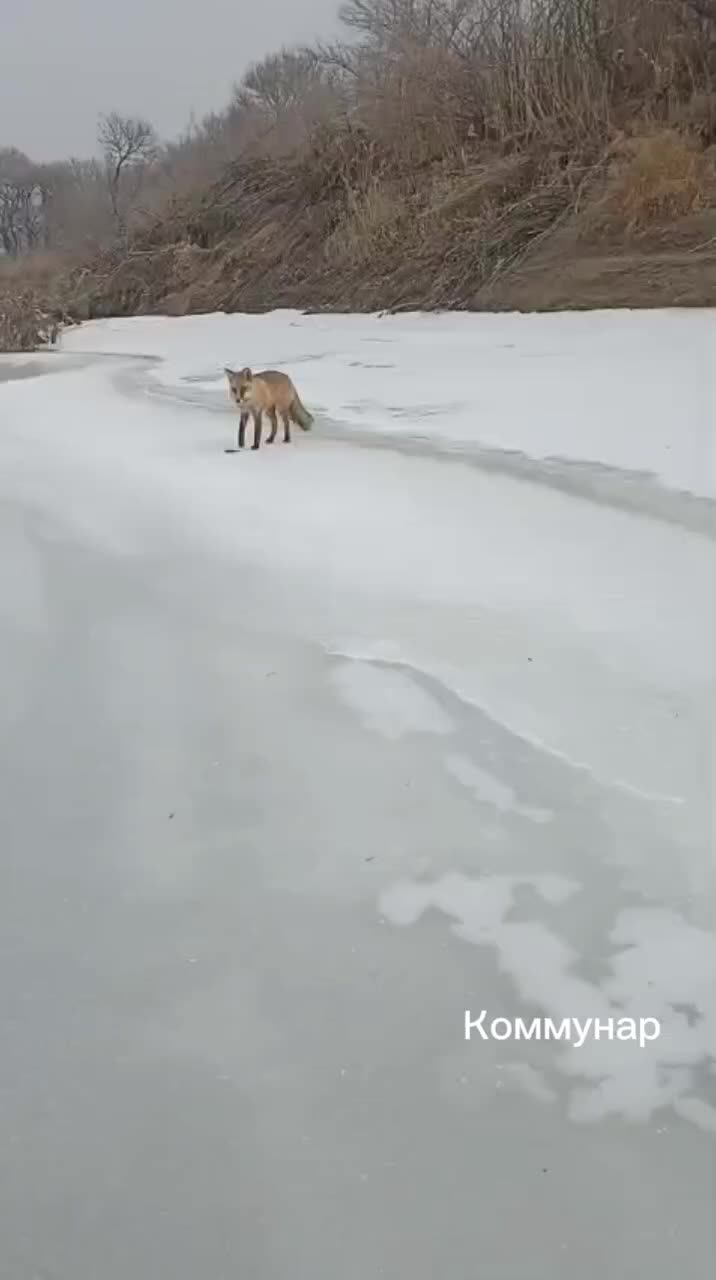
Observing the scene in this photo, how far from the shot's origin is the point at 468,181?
46.0 ft

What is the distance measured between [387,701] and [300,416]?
408cm

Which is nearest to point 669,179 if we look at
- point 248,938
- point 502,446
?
point 502,446

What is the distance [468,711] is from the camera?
2.72 m

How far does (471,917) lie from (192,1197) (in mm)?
701

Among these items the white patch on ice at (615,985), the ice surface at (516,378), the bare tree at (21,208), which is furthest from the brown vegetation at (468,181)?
the bare tree at (21,208)

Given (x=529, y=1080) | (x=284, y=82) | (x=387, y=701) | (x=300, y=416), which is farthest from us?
(x=284, y=82)

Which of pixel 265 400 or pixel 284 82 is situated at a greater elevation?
pixel 284 82

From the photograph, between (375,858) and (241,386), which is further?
(241,386)

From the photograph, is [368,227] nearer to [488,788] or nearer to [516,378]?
[516,378]

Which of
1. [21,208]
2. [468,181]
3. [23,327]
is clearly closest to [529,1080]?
[468,181]

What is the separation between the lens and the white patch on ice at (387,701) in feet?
8.78

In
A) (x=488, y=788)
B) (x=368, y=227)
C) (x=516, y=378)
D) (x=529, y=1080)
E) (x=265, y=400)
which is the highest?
(x=368, y=227)

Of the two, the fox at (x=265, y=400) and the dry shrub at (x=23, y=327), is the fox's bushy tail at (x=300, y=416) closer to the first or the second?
the fox at (x=265, y=400)

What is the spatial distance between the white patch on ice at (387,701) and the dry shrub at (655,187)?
939 centimetres
